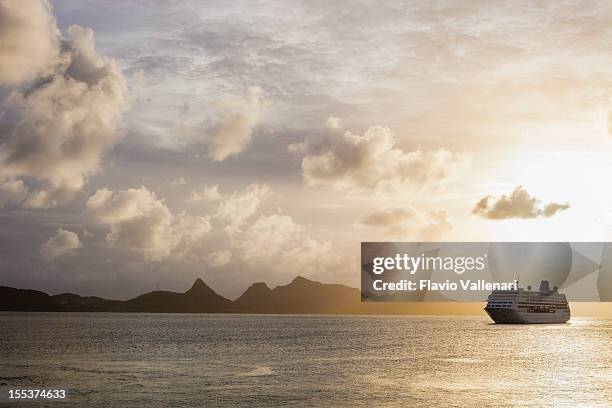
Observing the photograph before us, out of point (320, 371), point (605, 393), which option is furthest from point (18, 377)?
point (605, 393)

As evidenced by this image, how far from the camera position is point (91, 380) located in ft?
286

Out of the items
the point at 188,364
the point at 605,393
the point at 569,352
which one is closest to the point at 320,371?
the point at 188,364

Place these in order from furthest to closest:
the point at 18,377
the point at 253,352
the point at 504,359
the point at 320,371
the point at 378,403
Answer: the point at 253,352 < the point at 504,359 < the point at 320,371 < the point at 18,377 < the point at 378,403

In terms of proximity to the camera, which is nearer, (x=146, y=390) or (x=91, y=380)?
(x=146, y=390)

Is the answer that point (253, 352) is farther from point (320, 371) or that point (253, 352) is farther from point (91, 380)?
point (91, 380)

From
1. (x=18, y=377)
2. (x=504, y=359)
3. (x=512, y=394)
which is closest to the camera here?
(x=512, y=394)

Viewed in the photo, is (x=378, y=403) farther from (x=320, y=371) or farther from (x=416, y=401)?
(x=320, y=371)

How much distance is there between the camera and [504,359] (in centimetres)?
12456

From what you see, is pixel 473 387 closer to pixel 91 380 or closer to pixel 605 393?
pixel 605 393

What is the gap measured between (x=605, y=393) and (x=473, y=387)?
15.0m

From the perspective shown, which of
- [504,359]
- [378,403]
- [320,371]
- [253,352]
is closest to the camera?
[378,403]

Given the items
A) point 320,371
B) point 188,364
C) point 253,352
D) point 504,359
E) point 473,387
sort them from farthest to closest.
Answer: point 253,352
point 504,359
point 188,364
point 320,371
point 473,387

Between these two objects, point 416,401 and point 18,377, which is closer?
point 416,401

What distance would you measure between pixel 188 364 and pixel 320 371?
2386 cm
